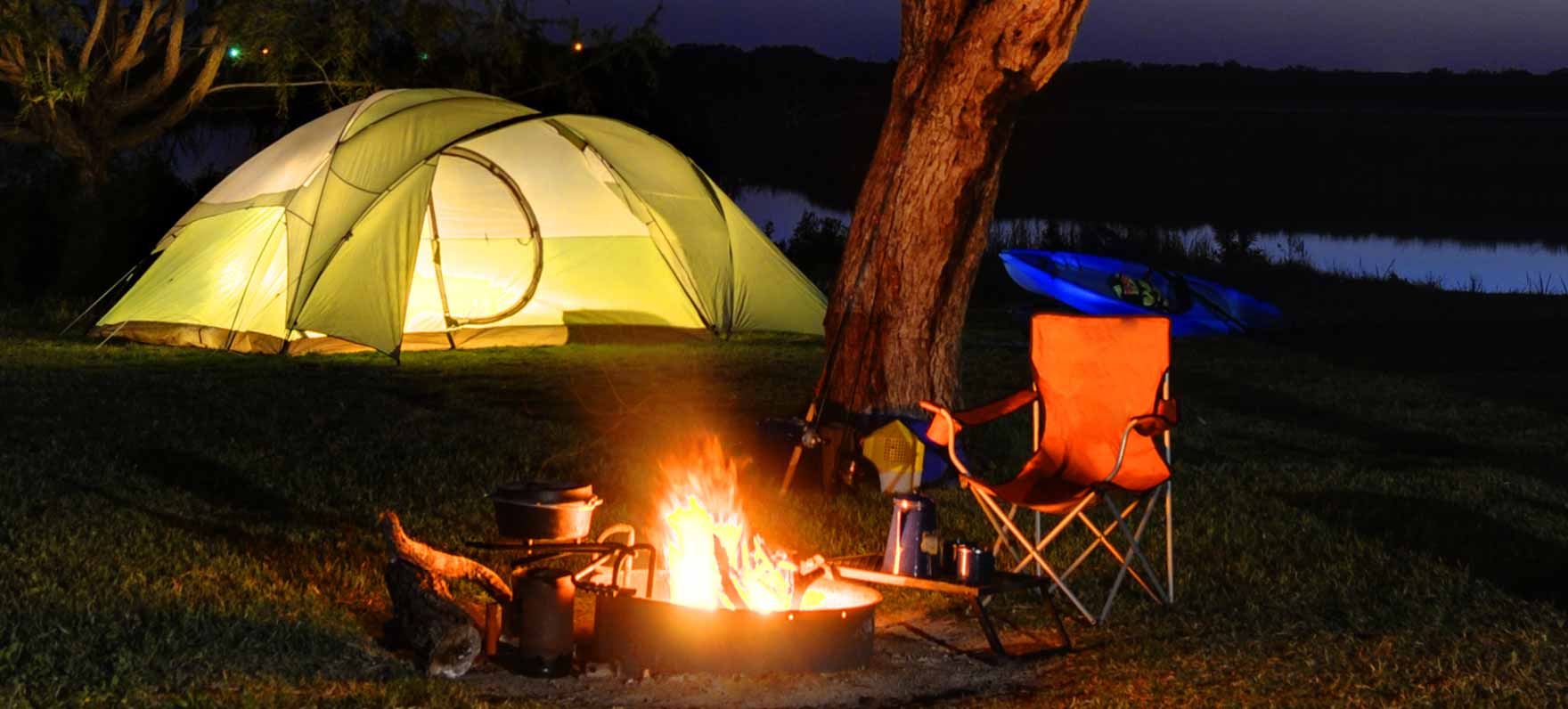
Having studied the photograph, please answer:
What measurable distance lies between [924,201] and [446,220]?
5.14 meters

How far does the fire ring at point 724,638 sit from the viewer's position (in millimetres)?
3902

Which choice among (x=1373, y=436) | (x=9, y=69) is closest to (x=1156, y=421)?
(x=1373, y=436)

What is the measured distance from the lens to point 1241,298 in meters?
12.4

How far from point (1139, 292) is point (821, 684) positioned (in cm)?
911

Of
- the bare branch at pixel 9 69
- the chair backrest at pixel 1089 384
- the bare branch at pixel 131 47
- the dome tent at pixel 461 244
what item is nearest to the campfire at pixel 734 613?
the chair backrest at pixel 1089 384

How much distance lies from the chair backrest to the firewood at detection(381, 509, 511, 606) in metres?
1.62

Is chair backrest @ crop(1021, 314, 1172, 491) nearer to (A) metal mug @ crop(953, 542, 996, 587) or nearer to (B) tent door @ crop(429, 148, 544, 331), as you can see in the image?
(A) metal mug @ crop(953, 542, 996, 587)

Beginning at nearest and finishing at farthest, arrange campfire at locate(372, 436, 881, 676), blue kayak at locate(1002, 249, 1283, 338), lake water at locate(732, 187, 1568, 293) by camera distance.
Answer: campfire at locate(372, 436, 881, 676)
blue kayak at locate(1002, 249, 1283, 338)
lake water at locate(732, 187, 1568, 293)

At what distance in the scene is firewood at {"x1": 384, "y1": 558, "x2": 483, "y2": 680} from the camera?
12.9 ft

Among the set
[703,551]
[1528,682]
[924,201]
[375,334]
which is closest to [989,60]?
[924,201]

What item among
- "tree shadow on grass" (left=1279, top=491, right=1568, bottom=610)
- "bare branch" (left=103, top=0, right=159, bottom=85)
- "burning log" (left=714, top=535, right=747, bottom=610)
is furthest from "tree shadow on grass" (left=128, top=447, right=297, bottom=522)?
"bare branch" (left=103, top=0, right=159, bottom=85)

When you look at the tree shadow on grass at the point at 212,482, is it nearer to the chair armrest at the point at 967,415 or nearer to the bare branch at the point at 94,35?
the chair armrest at the point at 967,415

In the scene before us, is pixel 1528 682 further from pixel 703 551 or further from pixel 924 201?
pixel 924 201

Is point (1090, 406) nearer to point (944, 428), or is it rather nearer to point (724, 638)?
point (944, 428)
